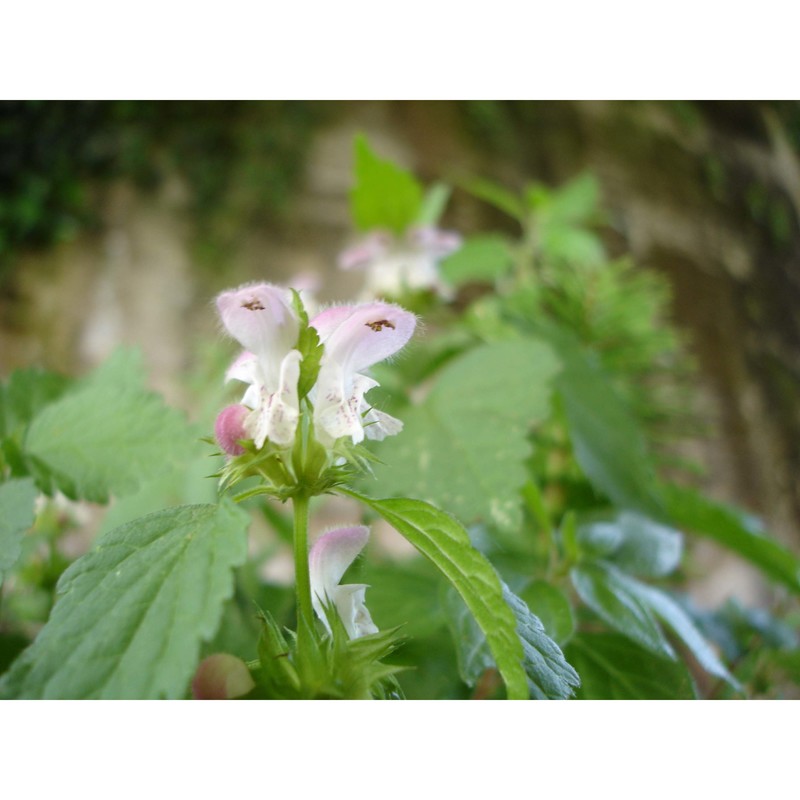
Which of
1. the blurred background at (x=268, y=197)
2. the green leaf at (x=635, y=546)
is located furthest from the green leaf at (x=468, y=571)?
the blurred background at (x=268, y=197)

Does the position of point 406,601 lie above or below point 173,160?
below

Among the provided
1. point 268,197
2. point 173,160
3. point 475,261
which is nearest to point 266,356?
point 475,261

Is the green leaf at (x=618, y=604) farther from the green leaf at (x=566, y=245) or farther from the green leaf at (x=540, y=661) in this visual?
the green leaf at (x=566, y=245)

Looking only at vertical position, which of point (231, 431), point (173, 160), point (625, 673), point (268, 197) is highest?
point (173, 160)

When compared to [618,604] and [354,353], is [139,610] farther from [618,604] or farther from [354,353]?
[618,604]

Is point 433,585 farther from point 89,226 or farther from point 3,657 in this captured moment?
point 89,226

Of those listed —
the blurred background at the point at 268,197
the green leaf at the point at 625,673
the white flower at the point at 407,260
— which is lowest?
the green leaf at the point at 625,673

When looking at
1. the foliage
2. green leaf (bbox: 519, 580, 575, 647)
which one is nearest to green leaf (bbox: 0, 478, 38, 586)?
green leaf (bbox: 519, 580, 575, 647)

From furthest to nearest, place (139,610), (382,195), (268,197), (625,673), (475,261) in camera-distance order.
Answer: (268,197), (475,261), (382,195), (625,673), (139,610)
